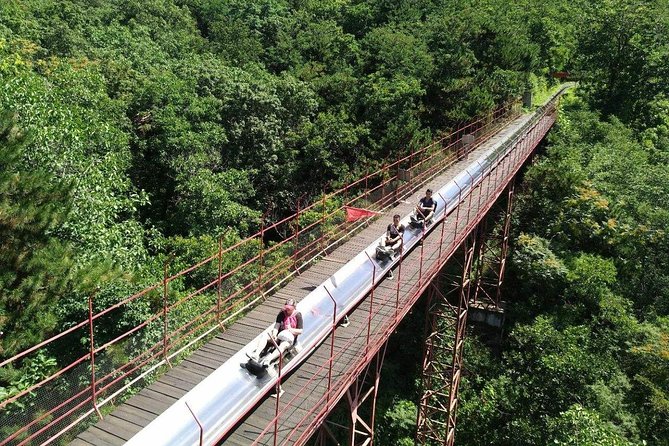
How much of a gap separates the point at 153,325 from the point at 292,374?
4.54 meters

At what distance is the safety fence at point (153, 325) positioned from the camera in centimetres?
649

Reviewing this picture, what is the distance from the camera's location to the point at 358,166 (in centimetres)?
2755

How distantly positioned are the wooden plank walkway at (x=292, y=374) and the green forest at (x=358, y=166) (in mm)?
2505

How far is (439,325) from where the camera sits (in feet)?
73.0

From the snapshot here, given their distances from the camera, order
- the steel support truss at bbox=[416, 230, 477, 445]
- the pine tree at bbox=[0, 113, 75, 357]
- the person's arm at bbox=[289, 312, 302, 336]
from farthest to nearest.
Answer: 1. the steel support truss at bbox=[416, 230, 477, 445]
2. the pine tree at bbox=[0, 113, 75, 357]
3. the person's arm at bbox=[289, 312, 302, 336]

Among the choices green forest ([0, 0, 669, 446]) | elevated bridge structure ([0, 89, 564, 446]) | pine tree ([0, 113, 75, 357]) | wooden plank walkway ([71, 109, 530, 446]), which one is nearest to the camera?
elevated bridge structure ([0, 89, 564, 446])

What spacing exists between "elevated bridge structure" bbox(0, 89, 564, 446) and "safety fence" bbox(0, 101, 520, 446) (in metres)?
0.03

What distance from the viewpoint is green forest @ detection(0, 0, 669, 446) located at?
42.4 ft

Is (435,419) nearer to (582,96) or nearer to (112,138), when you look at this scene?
(112,138)

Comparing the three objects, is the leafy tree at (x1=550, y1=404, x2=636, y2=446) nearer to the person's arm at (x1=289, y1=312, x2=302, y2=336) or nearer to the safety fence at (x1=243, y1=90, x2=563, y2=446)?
the safety fence at (x1=243, y1=90, x2=563, y2=446)

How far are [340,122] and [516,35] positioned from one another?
54.9 feet

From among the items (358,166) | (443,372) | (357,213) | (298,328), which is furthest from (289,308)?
(358,166)

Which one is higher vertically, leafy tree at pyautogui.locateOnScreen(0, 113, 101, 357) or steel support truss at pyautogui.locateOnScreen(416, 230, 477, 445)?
leafy tree at pyautogui.locateOnScreen(0, 113, 101, 357)

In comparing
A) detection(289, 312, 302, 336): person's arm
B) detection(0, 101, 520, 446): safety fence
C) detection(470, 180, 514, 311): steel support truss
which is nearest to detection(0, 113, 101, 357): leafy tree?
detection(0, 101, 520, 446): safety fence
